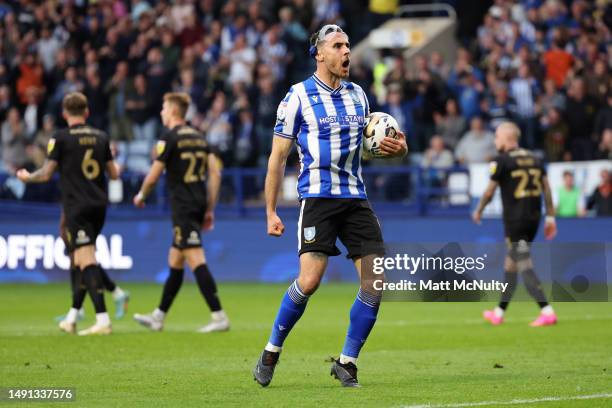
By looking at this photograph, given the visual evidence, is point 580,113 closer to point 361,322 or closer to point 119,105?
point 119,105

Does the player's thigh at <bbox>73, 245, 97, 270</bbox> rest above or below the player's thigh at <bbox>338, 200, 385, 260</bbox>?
below

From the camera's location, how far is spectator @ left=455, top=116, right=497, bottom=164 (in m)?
22.0

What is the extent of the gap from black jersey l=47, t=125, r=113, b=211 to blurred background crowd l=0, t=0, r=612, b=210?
9.53 m

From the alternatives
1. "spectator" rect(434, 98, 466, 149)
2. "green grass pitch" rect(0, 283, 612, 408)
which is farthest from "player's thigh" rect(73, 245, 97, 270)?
"spectator" rect(434, 98, 466, 149)

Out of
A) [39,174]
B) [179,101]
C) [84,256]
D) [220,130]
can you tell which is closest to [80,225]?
[84,256]

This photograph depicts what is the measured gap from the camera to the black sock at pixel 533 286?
14391 millimetres

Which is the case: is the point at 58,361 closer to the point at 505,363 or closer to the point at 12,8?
the point at 505,363

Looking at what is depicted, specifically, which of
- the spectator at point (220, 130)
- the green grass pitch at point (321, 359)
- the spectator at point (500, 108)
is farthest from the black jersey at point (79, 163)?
the spectator at point (500, 108)

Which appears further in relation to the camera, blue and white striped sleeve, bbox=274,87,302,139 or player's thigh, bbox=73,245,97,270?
player's thigh, bbox=73,245,97,270

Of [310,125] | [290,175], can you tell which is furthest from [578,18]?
[310,125]

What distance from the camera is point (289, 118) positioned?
9.12 metres

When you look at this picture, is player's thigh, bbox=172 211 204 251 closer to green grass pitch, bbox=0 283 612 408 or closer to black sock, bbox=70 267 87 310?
green grass pitch, bbox=0 283 612 408

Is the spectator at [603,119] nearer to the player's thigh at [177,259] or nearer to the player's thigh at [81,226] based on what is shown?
the player's thigh at [177,259]

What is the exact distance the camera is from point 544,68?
77.6 feet
